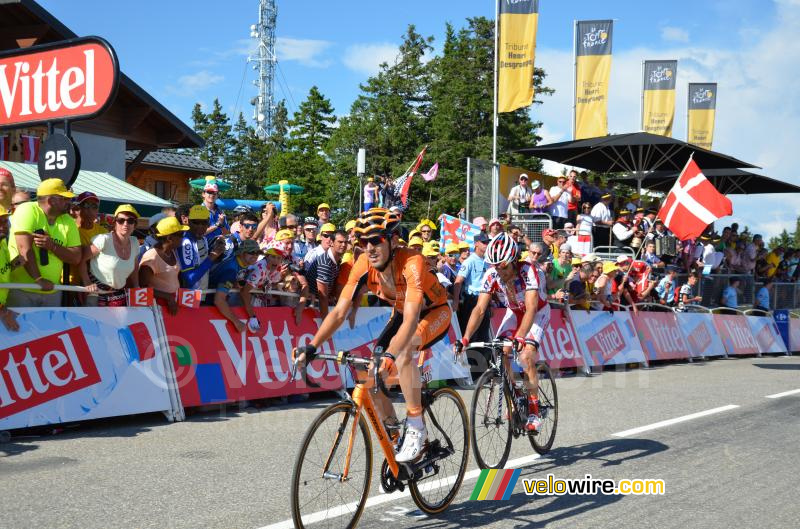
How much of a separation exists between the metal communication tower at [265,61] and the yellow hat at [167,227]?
3728 inches

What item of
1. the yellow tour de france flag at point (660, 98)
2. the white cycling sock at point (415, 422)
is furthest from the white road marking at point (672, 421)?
the yellow tour de france flag at point (660, 98)

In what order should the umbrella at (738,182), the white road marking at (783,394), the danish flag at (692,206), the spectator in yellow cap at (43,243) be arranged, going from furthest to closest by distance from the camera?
the umbrella at (738,182)
the danish flag at (692,206)
the white road marking at (783,394)
the spectator in yellow cap at (43,243)

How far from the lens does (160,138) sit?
2258 centimetres

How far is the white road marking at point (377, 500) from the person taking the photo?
472cm

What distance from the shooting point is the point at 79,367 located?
8086 mm

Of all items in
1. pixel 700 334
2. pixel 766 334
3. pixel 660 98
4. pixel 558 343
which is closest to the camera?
pixel 558 343

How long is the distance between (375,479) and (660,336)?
1281 centimetres

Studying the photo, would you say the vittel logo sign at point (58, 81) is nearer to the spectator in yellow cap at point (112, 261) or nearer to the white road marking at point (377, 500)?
the spectator in yellow cap at point (112, 261)

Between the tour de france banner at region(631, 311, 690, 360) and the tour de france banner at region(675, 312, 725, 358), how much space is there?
0.25 metres

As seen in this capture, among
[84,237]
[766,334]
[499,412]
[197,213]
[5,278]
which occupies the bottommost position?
[766,334]

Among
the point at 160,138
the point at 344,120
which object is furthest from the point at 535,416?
the point at 344,120

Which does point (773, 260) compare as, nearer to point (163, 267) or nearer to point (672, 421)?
point (672, 421)

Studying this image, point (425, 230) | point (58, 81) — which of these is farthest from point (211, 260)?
point (425, 230)

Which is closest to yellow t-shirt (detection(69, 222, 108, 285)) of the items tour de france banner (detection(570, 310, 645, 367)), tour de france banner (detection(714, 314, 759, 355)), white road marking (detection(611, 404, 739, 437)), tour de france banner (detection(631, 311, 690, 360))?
white road marking (detection(611, 404, 739, 437))
